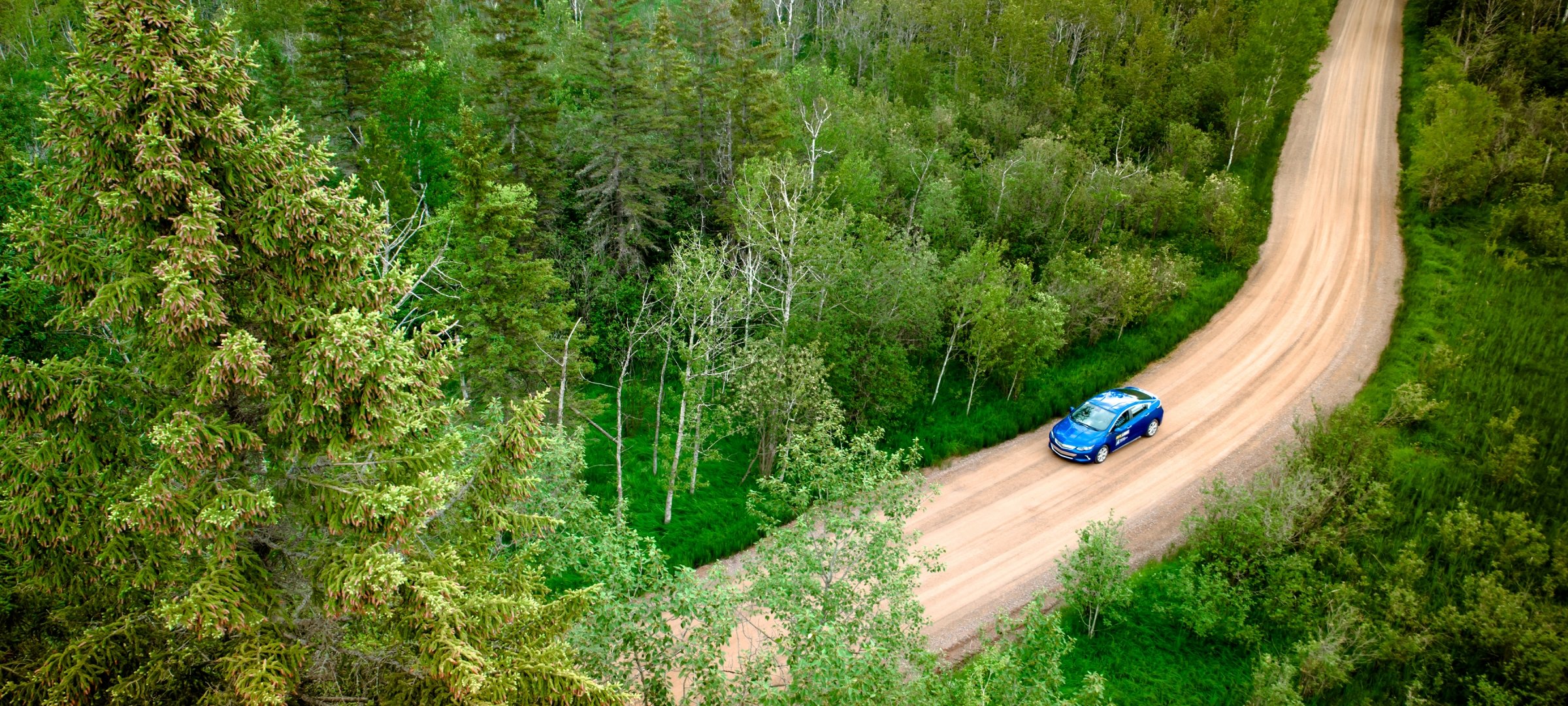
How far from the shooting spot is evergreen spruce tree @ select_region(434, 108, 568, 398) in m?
21.2

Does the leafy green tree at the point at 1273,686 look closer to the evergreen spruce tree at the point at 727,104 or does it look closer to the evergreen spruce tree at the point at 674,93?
the evergreen spruce tree at the point at 727,104

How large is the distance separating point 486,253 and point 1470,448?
31.2 m

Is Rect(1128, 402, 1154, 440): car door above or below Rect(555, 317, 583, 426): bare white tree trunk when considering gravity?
below

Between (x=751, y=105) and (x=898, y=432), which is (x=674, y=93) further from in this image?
(x=898, y=432)

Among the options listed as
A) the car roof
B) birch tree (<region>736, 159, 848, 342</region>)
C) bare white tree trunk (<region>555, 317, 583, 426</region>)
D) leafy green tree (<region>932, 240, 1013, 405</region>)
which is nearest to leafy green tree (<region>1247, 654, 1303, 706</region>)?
the car roof

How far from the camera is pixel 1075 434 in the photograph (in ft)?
86.4

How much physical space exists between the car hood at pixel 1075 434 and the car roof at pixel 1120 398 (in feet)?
3.95

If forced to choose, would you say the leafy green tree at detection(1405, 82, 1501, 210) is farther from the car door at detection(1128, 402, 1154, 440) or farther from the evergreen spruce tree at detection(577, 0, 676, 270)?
the evergreen spruce tree at detection(577, 0, 676, 270)

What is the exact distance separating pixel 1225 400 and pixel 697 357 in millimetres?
20540

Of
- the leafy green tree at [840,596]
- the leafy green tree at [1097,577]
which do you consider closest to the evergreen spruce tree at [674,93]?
the leafy green tree at [840,596]

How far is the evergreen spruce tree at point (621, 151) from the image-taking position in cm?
3256

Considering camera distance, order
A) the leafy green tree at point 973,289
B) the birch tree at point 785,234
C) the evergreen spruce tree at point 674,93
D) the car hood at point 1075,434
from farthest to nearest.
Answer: the evergreen spruce tree at point 674,93 → the leafy green tree at point 973,289 → the car hood at point 1075,434 → the birch tree at point 785,234

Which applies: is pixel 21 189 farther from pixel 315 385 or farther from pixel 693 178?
pixel 693 178

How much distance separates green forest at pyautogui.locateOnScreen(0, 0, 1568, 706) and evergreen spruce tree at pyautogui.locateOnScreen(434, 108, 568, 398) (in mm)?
142
